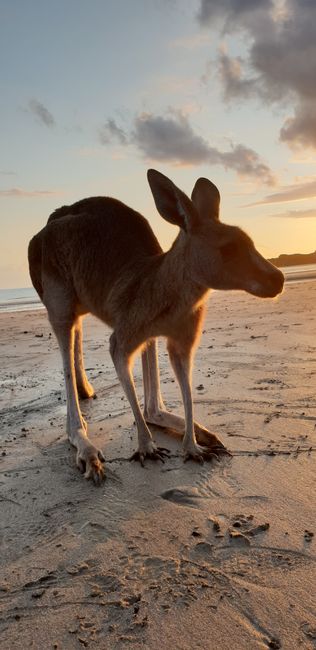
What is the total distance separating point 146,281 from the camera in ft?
11.8

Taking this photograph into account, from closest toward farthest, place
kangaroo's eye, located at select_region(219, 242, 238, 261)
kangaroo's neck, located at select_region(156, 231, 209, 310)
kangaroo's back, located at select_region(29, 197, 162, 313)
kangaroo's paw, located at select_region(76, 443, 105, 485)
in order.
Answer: kangaroo's paw, located at select_region(76, 443, 105, 485) → kangaroo's eye, located at select_region(219, 242, 238, 261) → kangaroo's neck, located at select_region(156, 231, 209, 310) → kangaroo's back, located at select_region(29, 197, 162, 313)

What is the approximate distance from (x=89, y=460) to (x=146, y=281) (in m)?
1.18

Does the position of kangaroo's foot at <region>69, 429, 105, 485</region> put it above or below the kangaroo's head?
below

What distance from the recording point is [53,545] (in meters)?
2.43

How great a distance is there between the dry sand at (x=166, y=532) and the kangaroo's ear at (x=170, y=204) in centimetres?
144

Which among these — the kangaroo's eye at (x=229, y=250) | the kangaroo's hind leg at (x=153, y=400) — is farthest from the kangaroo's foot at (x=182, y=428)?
the kangaroo's eye at (x=229, y=250)

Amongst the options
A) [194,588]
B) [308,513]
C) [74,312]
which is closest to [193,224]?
[74,312]

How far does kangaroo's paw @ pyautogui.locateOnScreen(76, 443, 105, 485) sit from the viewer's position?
3141 millimetres

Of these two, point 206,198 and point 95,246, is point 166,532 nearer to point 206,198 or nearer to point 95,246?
point 206,198

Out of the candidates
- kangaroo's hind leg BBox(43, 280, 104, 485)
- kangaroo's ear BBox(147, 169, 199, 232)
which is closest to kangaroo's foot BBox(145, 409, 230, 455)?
kangaroo's hind leg BBox(43, 280, 104, 485)

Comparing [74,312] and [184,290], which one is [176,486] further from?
[74,312]

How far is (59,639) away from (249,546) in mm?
872

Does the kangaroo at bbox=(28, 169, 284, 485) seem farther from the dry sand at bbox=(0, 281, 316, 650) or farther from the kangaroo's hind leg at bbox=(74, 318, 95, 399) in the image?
the kangaroo's hind leg at bbox=(74, 318, 95, 399)

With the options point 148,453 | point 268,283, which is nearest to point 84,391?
point 148,453
